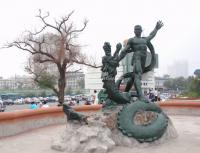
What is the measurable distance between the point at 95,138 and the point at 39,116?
16.6 ft

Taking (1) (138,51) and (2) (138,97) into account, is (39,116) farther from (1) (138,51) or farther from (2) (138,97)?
(1) (138,51)

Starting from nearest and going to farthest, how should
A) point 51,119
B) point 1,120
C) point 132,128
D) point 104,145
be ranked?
point 104,145, point 132,128, point 1,120, point 51,119

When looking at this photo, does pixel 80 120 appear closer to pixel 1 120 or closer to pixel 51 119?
pixel 1 120

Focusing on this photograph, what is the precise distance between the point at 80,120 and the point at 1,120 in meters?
3.19

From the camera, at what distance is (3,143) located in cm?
991

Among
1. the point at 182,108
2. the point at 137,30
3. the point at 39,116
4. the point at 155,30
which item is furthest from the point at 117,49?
the point at 182,108

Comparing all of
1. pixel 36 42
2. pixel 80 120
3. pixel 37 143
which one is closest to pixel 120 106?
pixel 80 120

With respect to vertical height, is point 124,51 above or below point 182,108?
above

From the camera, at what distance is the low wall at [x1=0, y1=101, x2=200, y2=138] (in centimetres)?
1116

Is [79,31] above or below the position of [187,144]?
above

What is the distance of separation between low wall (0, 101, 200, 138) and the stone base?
2.71m

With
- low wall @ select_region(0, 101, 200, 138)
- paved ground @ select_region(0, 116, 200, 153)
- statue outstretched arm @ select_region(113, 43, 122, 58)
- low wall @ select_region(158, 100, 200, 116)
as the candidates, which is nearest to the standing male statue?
statue outstretched arm @ select_region(113, 43, 122, 58)

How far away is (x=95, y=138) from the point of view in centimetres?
837

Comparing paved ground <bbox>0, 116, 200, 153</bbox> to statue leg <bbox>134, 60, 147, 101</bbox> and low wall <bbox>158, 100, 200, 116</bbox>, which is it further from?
low wall <bbox>158, 100, 200, 116</bbox>
